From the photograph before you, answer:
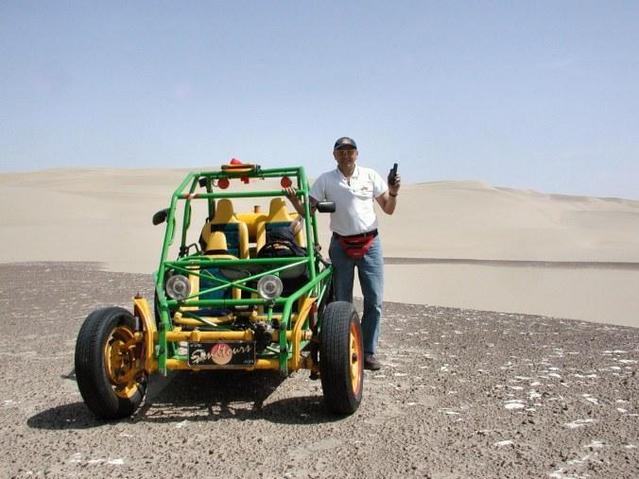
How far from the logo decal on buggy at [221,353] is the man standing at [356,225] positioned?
164cm

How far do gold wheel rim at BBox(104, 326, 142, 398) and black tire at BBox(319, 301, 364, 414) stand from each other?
1263 mm

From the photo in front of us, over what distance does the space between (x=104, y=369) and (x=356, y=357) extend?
165cm

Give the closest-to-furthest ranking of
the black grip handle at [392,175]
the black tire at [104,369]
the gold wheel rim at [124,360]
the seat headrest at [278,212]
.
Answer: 1. the black tire at [104,369]
2. the gold wheel rim at [124,360]
3. the black grip handle at [392,175]
4. the seat headrest at [278,212]

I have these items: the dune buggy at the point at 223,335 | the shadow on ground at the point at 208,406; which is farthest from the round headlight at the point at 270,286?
the shadow on ground at the point at 208,406

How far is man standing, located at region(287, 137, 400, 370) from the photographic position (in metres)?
5.61

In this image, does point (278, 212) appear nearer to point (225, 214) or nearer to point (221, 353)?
point (225, 214)

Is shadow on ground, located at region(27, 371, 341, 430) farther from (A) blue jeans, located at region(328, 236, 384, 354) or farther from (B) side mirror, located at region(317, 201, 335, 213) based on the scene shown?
(B) side mirror, located at region(317, 201, 335, 213)

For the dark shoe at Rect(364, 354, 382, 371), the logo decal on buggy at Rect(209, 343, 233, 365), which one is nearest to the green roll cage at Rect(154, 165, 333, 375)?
the logo decal on buggy at Rect(209, 343, 233, 365)

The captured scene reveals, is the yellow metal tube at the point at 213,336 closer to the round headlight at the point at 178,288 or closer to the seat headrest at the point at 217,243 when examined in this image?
the round headlight at the point at 178,288

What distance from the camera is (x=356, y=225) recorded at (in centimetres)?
561

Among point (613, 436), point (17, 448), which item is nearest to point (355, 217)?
point (613, 436)

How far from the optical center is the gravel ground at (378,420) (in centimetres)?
354

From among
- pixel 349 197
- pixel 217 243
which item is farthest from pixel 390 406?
pixel 217 243

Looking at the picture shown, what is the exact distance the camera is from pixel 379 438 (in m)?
3.94
